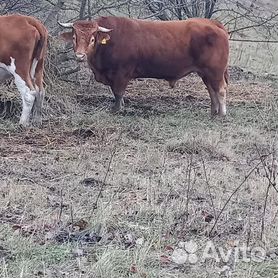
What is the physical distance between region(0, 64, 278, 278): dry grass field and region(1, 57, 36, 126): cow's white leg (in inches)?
12.8

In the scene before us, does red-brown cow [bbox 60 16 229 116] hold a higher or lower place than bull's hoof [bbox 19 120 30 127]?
higher

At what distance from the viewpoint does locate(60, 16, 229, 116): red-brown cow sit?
11.7 meters

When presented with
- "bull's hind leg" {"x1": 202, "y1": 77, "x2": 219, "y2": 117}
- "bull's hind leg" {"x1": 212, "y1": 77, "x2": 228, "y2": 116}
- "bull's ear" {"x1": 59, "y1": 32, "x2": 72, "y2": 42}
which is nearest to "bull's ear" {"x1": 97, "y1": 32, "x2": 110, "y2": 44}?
"bull's ear" {"x1": 59, "y1": 32, "x2": 72, "y2": 42}

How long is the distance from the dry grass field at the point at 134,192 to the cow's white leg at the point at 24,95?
1.07 ft

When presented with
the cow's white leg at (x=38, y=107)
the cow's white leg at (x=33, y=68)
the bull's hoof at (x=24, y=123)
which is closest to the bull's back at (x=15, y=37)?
the cow's white leg at (x=33, y=68)

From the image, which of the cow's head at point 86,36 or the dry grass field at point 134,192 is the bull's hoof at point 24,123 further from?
the cow's head at point 86,36

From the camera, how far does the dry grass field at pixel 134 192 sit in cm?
468

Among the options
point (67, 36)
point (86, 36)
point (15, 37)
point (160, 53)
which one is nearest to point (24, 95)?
point (15, 37)

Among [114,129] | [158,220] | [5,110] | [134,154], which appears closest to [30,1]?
[5,110]

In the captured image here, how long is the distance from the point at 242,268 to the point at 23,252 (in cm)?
139

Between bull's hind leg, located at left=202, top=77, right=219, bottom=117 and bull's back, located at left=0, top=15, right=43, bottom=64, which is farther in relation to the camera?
bull's hind leg, located at left=202, top=77, right=219, bottom=117

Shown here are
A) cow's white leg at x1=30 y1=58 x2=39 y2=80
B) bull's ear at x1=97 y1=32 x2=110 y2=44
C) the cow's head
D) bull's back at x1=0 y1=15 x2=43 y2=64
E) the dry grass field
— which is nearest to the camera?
the dry grass field

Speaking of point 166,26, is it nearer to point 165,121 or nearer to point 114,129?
point 165,121

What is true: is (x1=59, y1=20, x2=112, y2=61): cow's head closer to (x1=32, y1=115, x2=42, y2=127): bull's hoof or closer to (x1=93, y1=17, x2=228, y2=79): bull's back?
(x1=93, y1=17, x2=228, y2=79): bull's back
